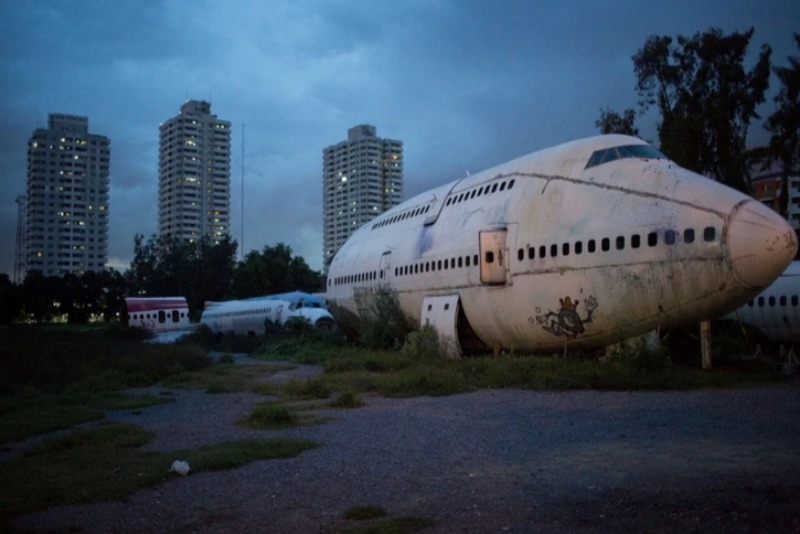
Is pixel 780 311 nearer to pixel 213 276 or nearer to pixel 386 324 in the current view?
pixel 386 324

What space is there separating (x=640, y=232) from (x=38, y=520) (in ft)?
42.2

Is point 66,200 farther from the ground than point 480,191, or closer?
farther from the ground

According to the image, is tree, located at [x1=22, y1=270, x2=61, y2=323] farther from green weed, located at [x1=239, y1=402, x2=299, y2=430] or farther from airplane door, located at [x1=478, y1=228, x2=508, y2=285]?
green weed, located at [x1=239, y1=402, x2=299, y2=430]

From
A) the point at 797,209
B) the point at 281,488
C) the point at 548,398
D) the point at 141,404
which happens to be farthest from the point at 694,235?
the point at 797,209

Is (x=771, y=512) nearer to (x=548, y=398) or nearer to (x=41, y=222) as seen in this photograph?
(x=548, y=398)

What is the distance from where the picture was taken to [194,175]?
185 m

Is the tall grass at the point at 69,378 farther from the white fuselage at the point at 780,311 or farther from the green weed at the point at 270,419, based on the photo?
the white fuselage at the point at 780,311

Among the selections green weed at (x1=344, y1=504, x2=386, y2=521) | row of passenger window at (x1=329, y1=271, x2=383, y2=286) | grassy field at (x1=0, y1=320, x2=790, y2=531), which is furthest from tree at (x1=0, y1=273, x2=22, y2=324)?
green weed at (x1=344, y1=504, x2=386, y2=521)

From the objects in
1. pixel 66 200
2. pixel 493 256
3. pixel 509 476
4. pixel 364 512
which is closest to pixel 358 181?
pixel 66 200

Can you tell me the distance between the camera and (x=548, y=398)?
42.8ft

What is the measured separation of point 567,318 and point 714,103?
23028mm

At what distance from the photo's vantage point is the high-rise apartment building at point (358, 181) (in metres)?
189

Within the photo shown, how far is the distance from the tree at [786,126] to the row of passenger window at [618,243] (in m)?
22.1

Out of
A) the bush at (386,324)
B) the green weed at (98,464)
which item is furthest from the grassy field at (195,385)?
the bush at (386,324)
